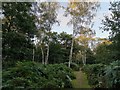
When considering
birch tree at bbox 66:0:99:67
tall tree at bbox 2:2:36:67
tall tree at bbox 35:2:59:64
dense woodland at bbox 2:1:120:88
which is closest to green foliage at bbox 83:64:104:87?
dense woodland at bbox 2:1:120:88

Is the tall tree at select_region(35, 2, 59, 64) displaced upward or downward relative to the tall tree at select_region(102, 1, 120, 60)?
upward

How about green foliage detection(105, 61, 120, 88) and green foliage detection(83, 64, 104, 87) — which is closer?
green foliage detection(105, 61, 120, 88)

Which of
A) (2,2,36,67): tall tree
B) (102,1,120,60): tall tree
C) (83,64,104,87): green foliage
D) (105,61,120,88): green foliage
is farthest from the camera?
(2,2,36,67): tall tree

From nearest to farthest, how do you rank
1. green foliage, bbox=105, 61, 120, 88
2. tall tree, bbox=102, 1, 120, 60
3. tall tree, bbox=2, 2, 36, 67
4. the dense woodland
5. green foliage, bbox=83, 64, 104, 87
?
green foliage, bbox=105, 61, 120, 88 → the dense woodland → tall tree, bbox=102, 1, 120, 60 → green foliage, bbox=83, 64, 104, 87 → tall tree, bbox=2, 2, 36, 67

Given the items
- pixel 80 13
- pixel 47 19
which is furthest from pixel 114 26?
pixel 47 19

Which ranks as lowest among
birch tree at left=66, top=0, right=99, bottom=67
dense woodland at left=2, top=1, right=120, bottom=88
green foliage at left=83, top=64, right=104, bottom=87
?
green foliage at left=83, top=64, right=104, bottom=87

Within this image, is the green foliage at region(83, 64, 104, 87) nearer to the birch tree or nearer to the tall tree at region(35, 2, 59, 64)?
the tall tree at region(35, 2, 59, 64)

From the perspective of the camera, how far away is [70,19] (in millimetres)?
7156

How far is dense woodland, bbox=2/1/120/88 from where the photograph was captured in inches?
109

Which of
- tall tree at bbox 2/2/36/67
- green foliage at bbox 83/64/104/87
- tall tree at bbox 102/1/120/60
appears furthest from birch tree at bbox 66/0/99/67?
tall tree at bbox 102/1/120/60

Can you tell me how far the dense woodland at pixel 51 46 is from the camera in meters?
2.78

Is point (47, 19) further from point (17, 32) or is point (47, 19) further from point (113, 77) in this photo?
point (113, 77)

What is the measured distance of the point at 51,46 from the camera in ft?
22.9

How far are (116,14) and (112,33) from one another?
1.20 feet
